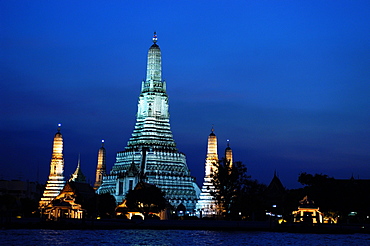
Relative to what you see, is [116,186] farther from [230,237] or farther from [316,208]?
[230,237]

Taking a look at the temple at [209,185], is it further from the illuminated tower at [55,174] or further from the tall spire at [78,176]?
the tall spire at [78,176]

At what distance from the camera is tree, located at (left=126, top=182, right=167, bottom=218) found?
105 meters

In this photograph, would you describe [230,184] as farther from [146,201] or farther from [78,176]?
[78,176]

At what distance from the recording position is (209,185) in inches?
4993

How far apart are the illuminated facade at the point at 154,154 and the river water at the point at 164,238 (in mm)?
39346

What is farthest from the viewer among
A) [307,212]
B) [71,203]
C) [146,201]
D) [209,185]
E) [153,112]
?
[153,112]

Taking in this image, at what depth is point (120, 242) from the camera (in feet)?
224

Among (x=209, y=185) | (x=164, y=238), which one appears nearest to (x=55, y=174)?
(x=209, y=185)

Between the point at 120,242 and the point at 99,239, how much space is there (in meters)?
3.92

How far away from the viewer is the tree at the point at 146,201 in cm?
10506

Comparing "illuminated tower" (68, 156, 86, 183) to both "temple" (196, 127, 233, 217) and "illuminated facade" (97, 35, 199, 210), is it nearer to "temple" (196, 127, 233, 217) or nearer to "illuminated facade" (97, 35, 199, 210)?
"illuminated facade" (97, 35, 199, 210)

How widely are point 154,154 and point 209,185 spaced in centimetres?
1066

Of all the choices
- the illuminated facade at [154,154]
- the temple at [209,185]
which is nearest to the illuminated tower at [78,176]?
the illuminated facade at [154,154]

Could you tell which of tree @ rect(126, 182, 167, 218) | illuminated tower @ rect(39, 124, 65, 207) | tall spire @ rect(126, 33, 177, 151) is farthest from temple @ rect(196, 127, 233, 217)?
illuminated tower @ rect(39, 124, 65, 207)
